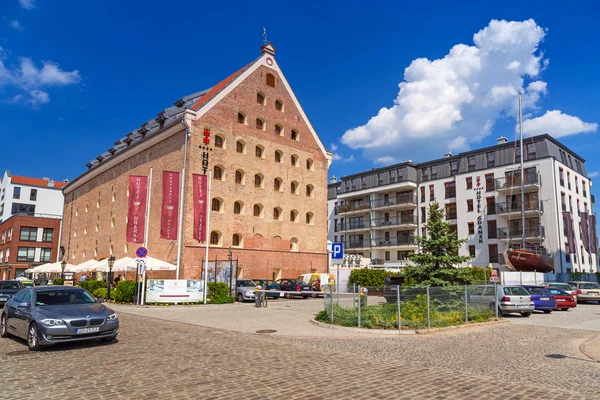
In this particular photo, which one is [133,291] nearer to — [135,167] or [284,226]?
[284,226]

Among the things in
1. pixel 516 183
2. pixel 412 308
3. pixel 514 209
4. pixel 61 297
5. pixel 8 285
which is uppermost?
pixel 516 183

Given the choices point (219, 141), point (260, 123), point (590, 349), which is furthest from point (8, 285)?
point (590, 349)

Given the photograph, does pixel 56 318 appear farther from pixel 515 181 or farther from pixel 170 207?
pixel 515 181

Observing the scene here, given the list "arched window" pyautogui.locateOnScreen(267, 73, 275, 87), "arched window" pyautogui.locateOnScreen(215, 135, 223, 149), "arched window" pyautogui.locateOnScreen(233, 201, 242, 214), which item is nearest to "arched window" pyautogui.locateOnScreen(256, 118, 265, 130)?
"arched window" pyautogui.locateOnScreen(267, 73, 275, 87)

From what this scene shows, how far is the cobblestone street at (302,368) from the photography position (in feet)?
22.9

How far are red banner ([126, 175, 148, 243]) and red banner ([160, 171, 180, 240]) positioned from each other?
189 cm

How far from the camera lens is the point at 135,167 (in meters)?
43.2

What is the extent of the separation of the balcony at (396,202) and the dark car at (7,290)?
44868 mm

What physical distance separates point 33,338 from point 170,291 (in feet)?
53.0

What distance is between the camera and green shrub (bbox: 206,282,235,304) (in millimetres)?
27891

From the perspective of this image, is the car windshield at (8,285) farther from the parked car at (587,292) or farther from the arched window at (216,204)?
the parked car at (587,292)

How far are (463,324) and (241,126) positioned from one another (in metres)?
27.5

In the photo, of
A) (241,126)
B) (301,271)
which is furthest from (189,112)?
(301,271)

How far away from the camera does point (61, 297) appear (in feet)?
39.4
